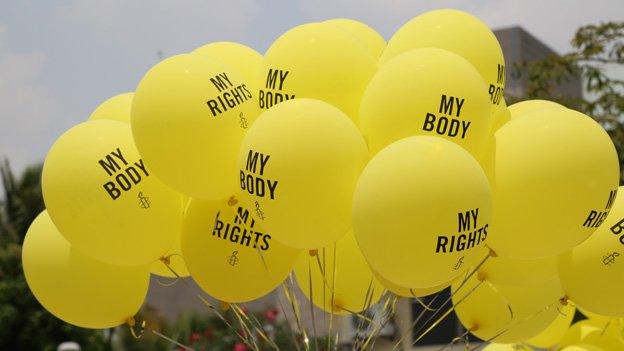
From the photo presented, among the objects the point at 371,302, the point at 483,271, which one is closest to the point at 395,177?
the point at 483,271

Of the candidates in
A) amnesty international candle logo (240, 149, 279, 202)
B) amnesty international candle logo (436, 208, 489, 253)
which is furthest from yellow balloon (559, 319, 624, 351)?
amnesty international candle logo (240, 149, 279, 202)

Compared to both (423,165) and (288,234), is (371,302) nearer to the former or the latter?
(288,234)

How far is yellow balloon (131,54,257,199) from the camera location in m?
4.14

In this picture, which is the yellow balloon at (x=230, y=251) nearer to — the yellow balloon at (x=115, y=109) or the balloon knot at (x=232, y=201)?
the balloon knot at (x=232, y=201)

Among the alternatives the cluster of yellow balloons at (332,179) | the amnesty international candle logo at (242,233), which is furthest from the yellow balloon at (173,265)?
the amnesty international candle logo at (242,233)

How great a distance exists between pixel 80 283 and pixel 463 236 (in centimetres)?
192

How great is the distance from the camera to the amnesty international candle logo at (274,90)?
427 cm

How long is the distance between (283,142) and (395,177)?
0.49 meters

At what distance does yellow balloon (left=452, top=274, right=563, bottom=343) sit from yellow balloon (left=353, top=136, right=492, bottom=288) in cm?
137

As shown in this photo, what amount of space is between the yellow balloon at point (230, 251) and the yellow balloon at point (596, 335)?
7.91ft

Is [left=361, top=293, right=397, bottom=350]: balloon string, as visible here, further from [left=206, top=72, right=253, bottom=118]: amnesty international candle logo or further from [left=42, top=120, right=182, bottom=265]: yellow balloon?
[left=206, top=72, right=253, bottom=118]: amnesty international candle logo

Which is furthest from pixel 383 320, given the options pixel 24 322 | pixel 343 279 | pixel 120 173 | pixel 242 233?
pixel 24 322

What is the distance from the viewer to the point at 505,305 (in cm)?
512

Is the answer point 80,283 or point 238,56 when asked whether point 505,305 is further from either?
point 80,283
